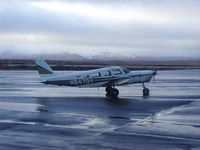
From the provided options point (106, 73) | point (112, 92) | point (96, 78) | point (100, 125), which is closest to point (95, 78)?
point (96, 78)

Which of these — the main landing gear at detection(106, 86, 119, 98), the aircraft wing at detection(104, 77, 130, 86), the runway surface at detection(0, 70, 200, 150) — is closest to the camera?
the runway surface at detection(0, 70, 200, 150)

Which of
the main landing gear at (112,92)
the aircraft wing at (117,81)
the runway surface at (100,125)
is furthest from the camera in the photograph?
the aircraft wing at (117,81)

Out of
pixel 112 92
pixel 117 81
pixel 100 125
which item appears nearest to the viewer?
pixel 100 125

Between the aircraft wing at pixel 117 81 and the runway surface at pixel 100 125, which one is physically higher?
the aircraft wing at pixel 117 81

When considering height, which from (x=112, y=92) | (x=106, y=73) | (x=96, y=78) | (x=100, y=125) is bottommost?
(x=100, y=125)

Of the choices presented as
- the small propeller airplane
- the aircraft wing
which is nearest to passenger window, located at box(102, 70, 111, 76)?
the small propeller airplane

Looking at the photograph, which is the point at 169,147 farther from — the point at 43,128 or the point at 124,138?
the point at 43,128

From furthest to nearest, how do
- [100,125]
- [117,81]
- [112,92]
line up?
[117,81], [112,92], [100,125]

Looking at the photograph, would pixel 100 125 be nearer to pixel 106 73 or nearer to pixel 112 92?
pixel 112 92

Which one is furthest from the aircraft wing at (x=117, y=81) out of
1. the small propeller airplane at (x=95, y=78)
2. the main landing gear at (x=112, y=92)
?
the main landing gear at (x=112, y=92)

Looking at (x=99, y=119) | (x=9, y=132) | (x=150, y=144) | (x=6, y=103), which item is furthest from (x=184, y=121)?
(x=6, y=103)

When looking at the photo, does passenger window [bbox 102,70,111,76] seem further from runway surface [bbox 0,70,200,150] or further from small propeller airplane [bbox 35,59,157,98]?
runway surface [bbox 0,70,200,150]

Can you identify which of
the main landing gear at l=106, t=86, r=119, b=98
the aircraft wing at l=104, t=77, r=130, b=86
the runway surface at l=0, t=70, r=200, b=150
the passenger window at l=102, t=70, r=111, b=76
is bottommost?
the runway surface at l=0, t=70, r=200, b=150

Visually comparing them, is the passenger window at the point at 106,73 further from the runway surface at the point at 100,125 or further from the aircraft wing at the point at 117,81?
the runway surface at the point at 100,125
